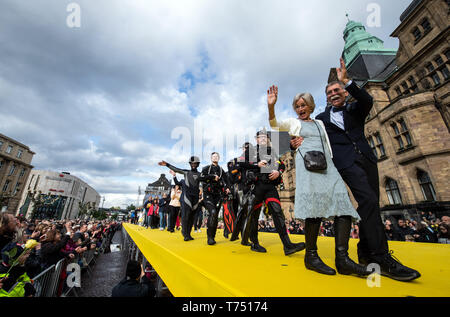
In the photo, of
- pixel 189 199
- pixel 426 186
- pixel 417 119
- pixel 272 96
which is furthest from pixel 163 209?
pixel 417 119

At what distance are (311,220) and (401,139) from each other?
2170cm

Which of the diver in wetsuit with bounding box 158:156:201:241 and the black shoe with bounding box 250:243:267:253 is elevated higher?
the diver in wetsuit with bounding box 158:156:201:241

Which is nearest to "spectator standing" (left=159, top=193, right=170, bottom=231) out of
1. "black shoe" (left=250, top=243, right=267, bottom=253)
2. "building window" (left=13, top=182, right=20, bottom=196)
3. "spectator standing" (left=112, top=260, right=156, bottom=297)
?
"spectator standing" (left=112, top=260, right=156, bottom=297)

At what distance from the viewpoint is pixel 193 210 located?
4.87 metres

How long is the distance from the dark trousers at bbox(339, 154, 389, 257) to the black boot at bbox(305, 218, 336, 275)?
44 centimetres

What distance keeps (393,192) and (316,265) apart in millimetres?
22139

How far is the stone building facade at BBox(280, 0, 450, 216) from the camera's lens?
577 inches

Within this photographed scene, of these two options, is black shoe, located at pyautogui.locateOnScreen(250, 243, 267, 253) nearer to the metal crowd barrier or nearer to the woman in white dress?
the woman in white dress

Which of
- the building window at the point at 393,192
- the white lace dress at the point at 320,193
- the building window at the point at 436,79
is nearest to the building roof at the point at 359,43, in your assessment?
the building window at the point at 436,79

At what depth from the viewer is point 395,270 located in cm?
163

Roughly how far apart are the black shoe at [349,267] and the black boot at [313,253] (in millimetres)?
110

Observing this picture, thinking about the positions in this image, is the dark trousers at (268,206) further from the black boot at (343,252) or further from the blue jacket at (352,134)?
the blue jacket at (352,134)
